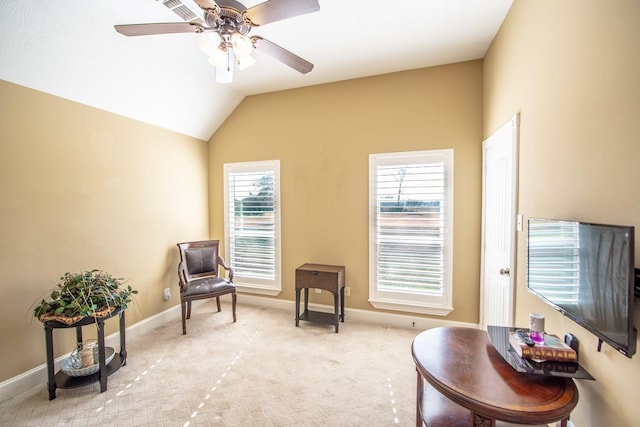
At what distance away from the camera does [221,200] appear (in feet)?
13.5

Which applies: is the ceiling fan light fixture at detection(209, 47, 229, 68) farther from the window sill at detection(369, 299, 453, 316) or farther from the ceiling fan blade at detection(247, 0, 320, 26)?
the window sill at detection(369, 299, 453, 316)

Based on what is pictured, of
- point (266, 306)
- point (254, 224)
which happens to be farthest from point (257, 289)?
point (254, 224)

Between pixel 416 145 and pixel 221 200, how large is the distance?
2.81 metres

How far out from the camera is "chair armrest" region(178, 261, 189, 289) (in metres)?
3.17

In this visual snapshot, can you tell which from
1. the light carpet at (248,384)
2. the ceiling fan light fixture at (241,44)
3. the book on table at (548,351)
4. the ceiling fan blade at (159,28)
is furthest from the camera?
the light carpet at (248,384)

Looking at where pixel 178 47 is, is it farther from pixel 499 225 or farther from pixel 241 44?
pixel 499 225

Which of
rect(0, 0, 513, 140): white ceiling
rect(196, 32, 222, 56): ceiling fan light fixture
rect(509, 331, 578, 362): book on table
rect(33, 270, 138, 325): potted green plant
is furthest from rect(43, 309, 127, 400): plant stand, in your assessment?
rect(509, 331, 578, 362): book on table

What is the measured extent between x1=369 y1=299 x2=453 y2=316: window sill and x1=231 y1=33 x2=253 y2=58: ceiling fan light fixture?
112 inches

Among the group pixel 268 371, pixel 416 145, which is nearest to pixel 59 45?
Result: pixel 268 371

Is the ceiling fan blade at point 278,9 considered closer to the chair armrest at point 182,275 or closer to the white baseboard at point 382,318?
the chair armrest at point 182,275

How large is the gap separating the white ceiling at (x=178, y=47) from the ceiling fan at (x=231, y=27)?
0.24 meters

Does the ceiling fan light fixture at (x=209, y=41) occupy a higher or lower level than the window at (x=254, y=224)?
higher

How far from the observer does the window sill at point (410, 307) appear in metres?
3.08

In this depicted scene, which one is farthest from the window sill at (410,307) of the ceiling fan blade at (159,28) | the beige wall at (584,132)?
the ceiling fan blade at (159,28)
